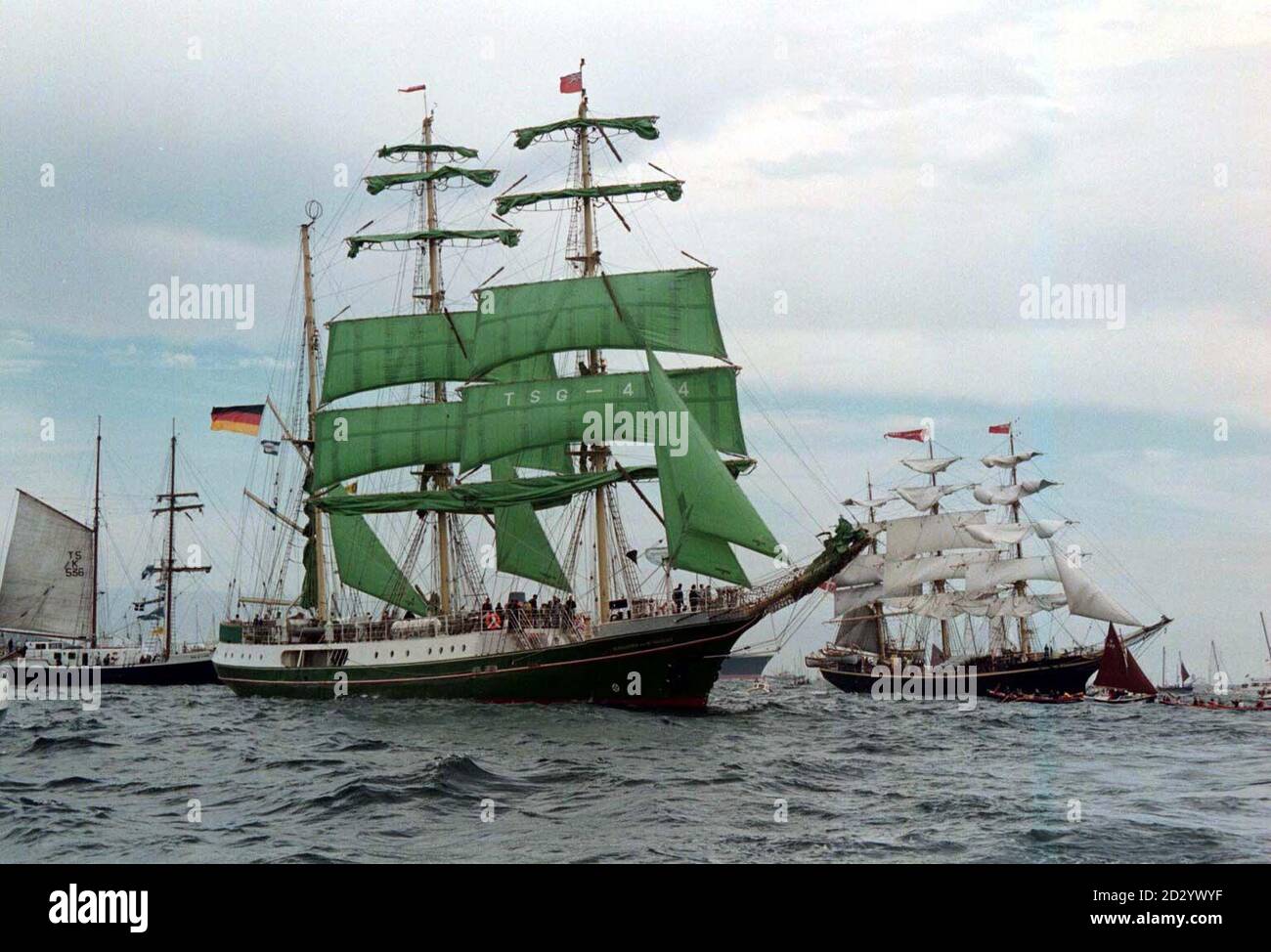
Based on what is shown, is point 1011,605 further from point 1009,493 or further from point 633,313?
point 633,313

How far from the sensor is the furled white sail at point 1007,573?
104 meters

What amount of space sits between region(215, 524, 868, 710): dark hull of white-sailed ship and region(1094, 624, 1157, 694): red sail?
121 feet

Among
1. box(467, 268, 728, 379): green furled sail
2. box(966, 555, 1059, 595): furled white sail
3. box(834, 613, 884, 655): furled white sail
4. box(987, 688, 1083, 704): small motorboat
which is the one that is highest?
box(467, 268, 728, 379): green furled sail

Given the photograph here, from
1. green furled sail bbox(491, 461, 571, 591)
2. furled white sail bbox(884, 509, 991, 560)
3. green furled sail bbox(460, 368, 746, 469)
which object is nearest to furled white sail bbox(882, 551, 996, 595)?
furled white sail bbox(884, 509, 991, 560)

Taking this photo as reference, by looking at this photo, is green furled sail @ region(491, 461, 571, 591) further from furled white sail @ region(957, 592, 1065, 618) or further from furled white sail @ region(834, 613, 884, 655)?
furled white sail @ region(834, 613, 884, 655)

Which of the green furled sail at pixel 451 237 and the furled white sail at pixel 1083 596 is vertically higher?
the green furled sail at pixel 451 237

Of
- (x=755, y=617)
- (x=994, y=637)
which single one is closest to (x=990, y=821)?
(x=755, y=617)

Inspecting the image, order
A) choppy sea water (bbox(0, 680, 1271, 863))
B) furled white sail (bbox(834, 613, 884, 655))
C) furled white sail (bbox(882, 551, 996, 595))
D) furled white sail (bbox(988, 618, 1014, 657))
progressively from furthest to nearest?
furled white sail (bbox(834, 613, 884, 655))
furled white sail (bbox(882, 551, 996, 595))
furled white sail (bbox(988, 618, 1014, 657))
choppy sea water (bbox(0, 680, 1271, 863))

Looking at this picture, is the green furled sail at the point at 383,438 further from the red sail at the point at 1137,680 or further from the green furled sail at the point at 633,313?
the red sail at the point at 1137,680

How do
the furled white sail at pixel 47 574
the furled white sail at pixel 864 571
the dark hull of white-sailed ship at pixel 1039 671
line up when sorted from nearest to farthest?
1. the furled white sail at pixel 47 574
2. the dark hull of white-sailed ship at pixel 1039 671
3. the furled white sail at pixel 864 571

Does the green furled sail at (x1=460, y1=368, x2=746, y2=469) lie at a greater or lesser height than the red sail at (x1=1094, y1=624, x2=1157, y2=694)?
greater

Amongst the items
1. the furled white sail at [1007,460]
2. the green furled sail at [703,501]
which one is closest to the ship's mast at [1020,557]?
the furled white sail at [1007,460]

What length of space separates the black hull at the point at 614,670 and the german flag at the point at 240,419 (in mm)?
25670

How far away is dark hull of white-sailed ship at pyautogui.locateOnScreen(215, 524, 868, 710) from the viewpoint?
55.4 metres
